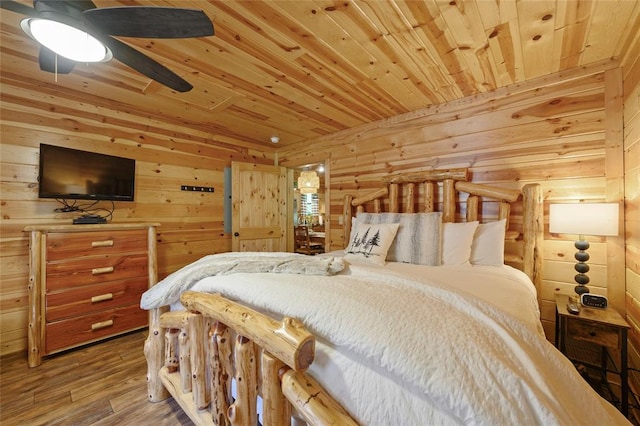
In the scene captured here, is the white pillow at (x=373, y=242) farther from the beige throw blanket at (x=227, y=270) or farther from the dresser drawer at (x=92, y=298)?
the dresser drawer at (x=92, y=298)

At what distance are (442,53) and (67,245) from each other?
11.0 feet

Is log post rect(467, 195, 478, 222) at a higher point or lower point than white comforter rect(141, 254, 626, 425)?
higher

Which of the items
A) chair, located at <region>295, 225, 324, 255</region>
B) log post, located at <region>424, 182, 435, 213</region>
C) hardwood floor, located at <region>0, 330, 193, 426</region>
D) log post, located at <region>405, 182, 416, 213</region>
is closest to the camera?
hardwood floor, located at <region>0, 330, 193, 426</region>

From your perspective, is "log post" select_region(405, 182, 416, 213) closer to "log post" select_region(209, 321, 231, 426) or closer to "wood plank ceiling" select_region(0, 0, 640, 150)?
"wood plank ceiling" select_region(0, 0, 640, 150)

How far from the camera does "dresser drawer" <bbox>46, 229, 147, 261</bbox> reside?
6.80ft

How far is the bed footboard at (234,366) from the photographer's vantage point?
0.73 metres

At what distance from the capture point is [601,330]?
4.81 ft

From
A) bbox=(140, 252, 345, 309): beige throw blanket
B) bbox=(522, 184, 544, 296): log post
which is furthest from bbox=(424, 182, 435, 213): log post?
bbox=(140, 252, 345, 309): beige throw blanket

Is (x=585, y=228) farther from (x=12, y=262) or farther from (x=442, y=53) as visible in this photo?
(x=12, y=262)

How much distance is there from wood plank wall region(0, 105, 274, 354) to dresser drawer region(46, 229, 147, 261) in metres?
0.44

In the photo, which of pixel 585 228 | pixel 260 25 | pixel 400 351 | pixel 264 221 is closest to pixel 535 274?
pixel 585 228

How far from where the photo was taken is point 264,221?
3830 mm

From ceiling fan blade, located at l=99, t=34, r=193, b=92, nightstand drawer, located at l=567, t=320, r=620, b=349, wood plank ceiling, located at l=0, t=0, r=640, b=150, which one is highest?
wood plank ceiling, located at l=0, t=0, r=640, b=150

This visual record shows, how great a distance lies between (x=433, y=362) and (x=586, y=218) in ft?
5.83
